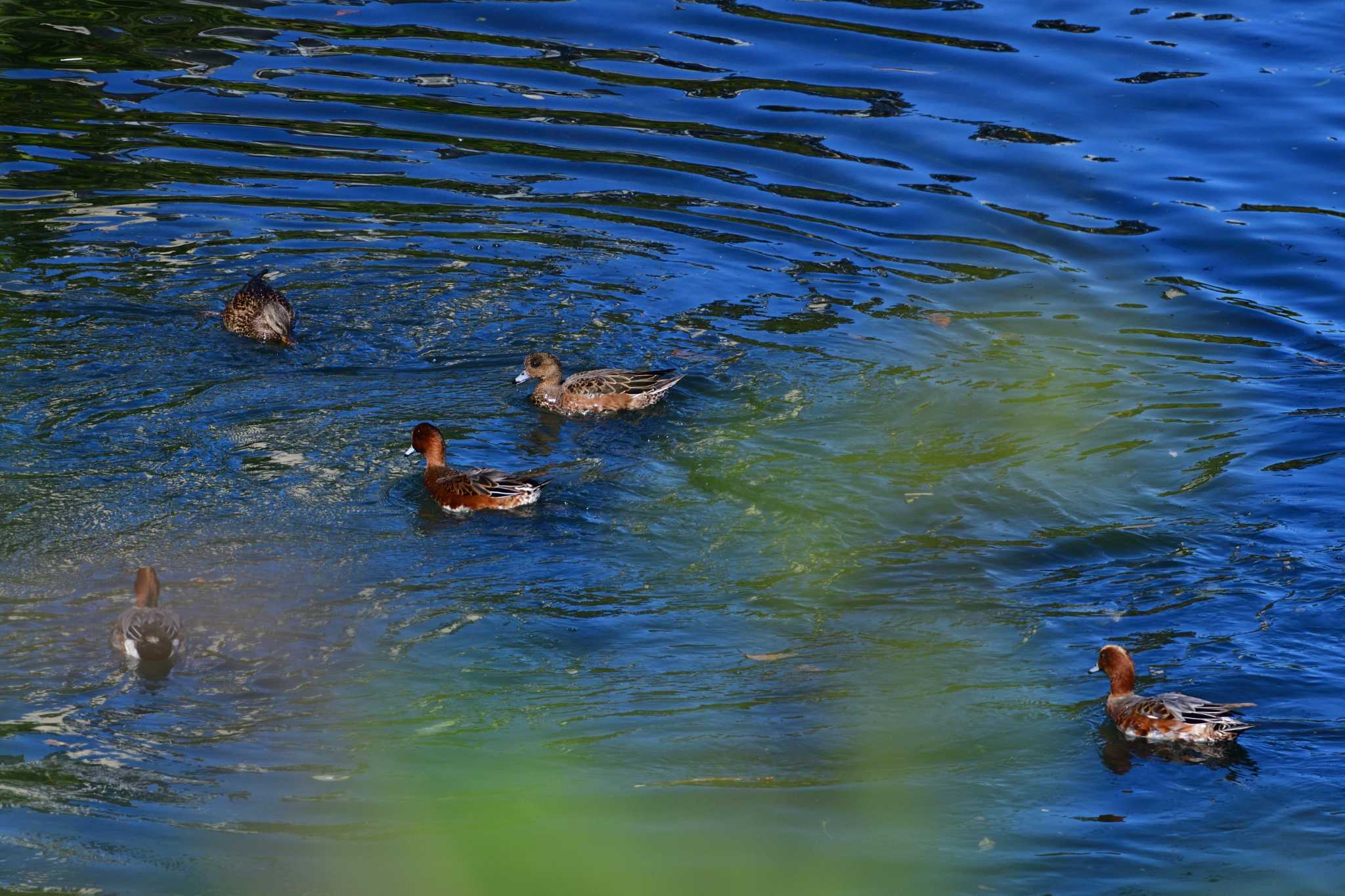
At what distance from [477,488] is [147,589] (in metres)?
2.33

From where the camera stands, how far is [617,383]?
11.6 meters

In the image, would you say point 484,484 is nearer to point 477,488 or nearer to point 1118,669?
point 477,488

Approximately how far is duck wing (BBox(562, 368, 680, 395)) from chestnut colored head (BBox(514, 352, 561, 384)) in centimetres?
11

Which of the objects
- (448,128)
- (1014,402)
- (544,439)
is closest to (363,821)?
(544,439)

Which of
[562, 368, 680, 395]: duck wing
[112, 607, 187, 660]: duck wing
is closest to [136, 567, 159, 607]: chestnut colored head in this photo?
[112, 607, 187, 660]: duck wing

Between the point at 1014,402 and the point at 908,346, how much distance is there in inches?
45.4

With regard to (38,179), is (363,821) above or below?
below

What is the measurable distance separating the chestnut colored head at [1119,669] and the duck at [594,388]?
4.37 m

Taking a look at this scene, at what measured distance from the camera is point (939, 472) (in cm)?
1080

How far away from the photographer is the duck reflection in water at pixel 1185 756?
7793mm

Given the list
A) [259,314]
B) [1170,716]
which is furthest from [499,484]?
[1170,716]

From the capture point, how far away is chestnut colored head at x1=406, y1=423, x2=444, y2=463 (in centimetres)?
1051

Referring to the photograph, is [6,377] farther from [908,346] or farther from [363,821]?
[908,346]

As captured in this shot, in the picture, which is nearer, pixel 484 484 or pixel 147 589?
pixel 147 589
